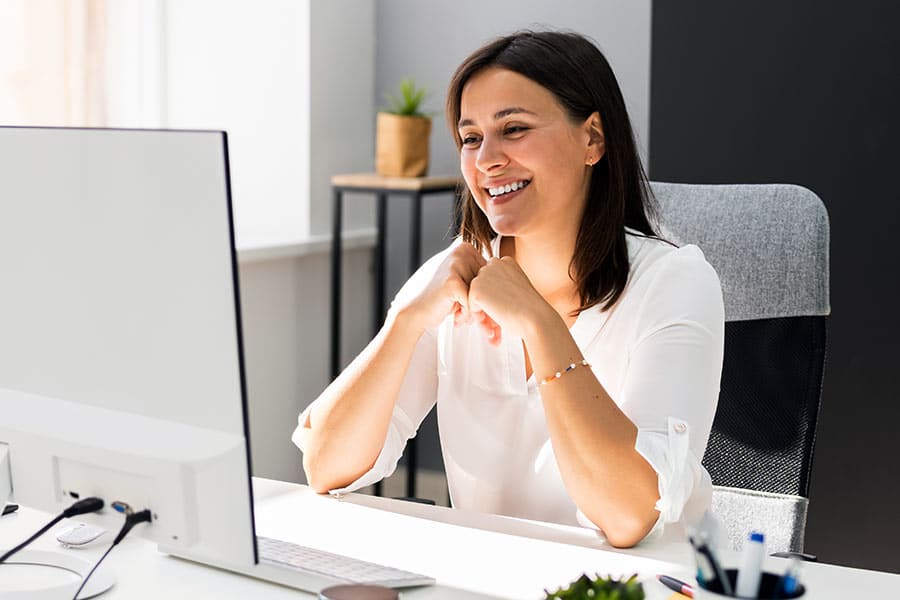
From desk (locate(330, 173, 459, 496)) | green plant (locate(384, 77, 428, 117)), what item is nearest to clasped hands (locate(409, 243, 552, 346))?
desk (locate(330, 173, 459, 496))

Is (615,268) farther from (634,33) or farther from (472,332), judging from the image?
(634,33)

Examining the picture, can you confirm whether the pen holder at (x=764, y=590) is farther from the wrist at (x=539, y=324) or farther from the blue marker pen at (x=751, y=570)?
the wrist at (x=539, y=324)

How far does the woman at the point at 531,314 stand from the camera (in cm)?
146

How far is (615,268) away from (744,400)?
290mm

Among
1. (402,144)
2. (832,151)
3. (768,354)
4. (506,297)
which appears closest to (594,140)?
(506,297)

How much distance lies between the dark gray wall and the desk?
83cm

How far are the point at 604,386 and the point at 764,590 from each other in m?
0.78

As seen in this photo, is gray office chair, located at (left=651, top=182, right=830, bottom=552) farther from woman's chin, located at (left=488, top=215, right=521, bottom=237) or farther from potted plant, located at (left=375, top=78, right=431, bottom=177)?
potted plant, located at (left=375, top=78, right=431, bottom=177)

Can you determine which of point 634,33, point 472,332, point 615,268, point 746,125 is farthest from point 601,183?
point 634,33

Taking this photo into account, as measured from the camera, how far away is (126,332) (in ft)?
3.17

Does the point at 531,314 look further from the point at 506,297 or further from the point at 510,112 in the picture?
the point at 510,112

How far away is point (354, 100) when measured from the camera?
331 centimetres

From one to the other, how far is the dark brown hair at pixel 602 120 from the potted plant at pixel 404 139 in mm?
1346

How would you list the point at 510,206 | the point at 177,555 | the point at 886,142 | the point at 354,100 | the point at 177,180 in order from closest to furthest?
the point at 177,180 → the point at 177,555 → the point at 510,206 → the point at 886,142 → the point at 354,100
